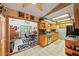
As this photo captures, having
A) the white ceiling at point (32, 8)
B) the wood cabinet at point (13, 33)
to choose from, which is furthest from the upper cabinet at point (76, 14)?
the wood cabinet at point (13, 33)

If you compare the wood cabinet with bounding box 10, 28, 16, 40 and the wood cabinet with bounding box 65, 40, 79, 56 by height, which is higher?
the wood cabinet with bounding box 10, 28, 16, 40

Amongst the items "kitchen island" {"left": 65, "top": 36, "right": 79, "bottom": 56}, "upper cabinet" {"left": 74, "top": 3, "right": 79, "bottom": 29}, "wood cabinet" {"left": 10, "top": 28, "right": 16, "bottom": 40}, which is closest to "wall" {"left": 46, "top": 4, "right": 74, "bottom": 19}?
"upper cabinet" {"left": 74, "top": 3, "right": 79, "bottom": 29}

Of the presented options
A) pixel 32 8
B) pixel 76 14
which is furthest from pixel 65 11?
pixel 32 8

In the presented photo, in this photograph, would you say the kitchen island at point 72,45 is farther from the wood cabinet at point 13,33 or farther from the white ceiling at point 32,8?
the wood cabinet at point 13,33

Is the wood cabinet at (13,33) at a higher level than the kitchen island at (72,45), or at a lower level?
higher

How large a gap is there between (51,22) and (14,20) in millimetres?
614

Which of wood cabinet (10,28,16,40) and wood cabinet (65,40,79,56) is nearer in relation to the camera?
wood cabinet (65,40,79,56)

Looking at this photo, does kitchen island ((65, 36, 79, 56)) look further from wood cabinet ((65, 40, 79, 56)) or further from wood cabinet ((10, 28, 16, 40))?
wood cabinet ((10, 28, 16, 40))

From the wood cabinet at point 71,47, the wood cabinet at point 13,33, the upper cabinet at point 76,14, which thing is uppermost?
the upper cabinet at point 76,14

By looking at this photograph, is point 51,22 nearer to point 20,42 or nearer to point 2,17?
point 20,42

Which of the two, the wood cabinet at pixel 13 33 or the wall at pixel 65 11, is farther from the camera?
the wood cabinet at pixel 13 33

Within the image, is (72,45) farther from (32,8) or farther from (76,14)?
(32,8)

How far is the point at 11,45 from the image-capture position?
1.78 metres

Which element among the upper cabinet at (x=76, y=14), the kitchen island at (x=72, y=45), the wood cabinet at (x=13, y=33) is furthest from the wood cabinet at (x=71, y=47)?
the wood cabinet at (x=13, y=33)
